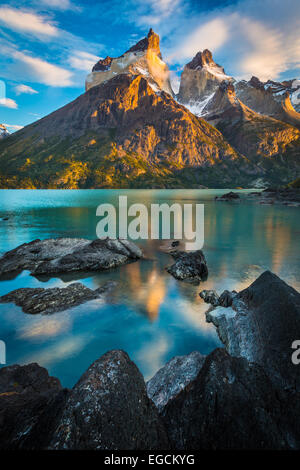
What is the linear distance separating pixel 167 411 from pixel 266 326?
16.3 ft

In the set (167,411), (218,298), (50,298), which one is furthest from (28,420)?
(218,298)

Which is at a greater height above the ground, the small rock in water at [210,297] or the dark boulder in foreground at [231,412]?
the dark boulder in foreground at [231,412]

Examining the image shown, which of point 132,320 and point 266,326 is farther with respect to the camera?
point 132,320

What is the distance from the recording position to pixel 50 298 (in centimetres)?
1434

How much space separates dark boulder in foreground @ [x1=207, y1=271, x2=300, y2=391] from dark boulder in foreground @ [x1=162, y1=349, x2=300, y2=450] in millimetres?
1032

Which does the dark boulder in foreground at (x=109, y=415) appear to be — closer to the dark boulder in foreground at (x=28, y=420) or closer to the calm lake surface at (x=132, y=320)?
the dark boulder in foreground at (x=28, y=420)

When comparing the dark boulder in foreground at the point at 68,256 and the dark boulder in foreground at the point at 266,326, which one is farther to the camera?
the dark boulder in foreground at the point at 68,256

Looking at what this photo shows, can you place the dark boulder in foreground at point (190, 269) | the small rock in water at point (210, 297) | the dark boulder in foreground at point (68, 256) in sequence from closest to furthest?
the small rock in water at point (210, 297), the dark boulder in foreground at point (190, 269), the dark boulder in foreground at point (68, 256)

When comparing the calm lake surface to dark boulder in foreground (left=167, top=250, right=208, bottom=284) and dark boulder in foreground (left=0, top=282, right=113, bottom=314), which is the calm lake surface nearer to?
dark boulder in foreground (left=0, top=282, right=113, bottom=314)

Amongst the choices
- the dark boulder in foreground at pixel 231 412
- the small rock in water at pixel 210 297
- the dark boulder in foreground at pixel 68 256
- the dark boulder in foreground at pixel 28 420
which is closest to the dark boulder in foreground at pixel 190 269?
the small rock in water at pixel 210 297

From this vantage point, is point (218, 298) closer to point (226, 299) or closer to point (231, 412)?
point (226, 299)

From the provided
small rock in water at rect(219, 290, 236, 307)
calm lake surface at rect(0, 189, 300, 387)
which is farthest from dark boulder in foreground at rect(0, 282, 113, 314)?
small rock in water at rect(219, 290, 236, 307)

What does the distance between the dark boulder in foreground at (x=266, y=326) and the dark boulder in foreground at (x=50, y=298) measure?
27.5ft

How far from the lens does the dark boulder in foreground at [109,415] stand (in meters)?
4.02
